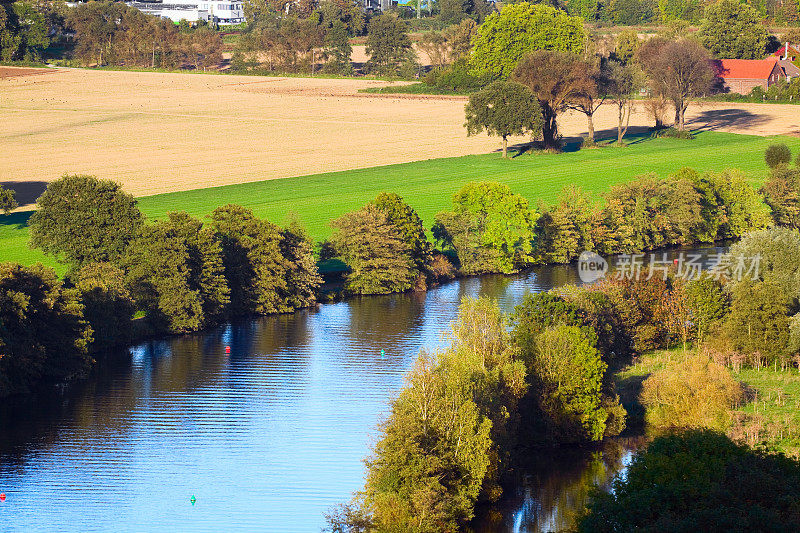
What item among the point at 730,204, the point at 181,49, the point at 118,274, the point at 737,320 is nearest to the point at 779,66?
the point at 730,204

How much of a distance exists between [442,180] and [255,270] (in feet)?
113

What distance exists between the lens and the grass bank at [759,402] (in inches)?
1714

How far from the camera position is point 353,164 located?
105 metres

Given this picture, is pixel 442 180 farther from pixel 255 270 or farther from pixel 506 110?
pixel 255 270

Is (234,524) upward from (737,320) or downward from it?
downward

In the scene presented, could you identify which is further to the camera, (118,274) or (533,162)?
(533,162)

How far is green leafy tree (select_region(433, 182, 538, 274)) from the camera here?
7512 cm

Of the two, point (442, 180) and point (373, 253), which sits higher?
point (442, 180)

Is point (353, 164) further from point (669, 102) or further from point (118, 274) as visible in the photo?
point (118, 274)

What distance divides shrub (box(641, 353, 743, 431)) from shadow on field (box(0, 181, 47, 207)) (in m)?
54.9

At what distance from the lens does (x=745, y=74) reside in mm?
148375

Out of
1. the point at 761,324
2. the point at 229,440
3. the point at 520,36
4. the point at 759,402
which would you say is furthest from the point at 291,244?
the point at 520,36

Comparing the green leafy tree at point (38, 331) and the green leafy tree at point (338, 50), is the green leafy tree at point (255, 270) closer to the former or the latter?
the green leafy tree at point (38, 331)

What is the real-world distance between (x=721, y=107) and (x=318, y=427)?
106794 mm
